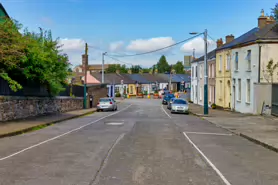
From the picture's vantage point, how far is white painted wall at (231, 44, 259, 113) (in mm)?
28259

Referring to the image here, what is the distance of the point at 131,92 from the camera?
95250mm

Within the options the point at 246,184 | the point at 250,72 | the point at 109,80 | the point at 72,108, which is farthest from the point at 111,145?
the point at 109,80

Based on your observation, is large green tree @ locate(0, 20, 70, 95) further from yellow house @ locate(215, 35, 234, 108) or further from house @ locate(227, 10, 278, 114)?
yellow house @ locate(215, 35, 234, 108)

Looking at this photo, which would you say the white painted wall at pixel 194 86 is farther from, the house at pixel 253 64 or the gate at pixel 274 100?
the gate at pixel 274 100

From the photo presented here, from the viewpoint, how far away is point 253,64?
28.4 m

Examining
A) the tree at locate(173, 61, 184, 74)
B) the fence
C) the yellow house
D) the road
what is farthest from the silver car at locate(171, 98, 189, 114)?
the tree at locate(173, 61, 184, 74)

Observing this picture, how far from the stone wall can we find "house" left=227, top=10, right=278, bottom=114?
16.6 meters

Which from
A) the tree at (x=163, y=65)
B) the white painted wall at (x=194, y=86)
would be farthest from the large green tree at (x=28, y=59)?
the tree at (x=163, y=65)

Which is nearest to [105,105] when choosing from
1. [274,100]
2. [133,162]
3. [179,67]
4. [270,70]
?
[270,70]

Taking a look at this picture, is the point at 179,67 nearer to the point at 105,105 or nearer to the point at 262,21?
the point at 105,105

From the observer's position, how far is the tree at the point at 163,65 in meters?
163

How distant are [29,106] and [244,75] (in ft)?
60.5

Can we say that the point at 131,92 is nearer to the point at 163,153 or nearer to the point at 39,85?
the point at 39,85

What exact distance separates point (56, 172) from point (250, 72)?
24.2m
